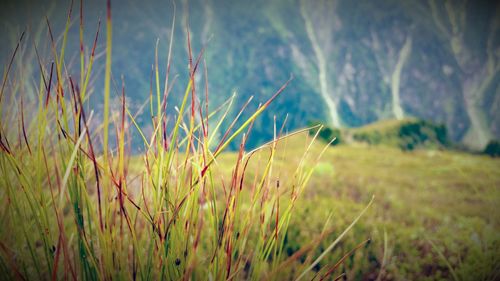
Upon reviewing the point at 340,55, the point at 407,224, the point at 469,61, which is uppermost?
the point at 340,55

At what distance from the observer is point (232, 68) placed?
13900 cm

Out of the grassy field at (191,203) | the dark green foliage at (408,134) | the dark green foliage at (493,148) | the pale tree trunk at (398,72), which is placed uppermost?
the pale tree trunk at (398,72)

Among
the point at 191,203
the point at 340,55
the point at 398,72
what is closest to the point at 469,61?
the point at 398,72

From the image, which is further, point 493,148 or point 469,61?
point 469,61

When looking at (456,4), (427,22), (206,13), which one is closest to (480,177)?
(206,13)

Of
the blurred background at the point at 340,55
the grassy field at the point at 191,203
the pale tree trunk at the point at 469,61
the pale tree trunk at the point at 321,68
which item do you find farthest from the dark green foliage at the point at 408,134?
the pale tree trunk at the point at 469,61

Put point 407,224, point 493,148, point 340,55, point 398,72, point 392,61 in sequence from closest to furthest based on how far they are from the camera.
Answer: point 407,224
point 493,148
point 398,72
point 392,61
point 340,55

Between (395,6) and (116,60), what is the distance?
12810 cm

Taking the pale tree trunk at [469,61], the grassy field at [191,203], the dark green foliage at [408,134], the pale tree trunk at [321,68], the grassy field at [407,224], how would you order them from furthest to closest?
the pale tree trunk at [321,68], the pale tree trunk at [469,61], the dark green foliage at [408,134], the grassy field at [407,224], the grassy field at [191,203]

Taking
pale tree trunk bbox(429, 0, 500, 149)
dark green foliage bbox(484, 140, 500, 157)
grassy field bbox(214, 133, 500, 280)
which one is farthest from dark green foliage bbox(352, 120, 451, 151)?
pale tree trunk bbox(429, 0, 500, 149)

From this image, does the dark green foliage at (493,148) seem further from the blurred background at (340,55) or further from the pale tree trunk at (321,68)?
the pale tree trunk at (321,68)

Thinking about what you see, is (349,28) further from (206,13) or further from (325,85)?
(206,13)

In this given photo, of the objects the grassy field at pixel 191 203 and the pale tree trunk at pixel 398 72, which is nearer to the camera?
the grassy field at pixel 191 203

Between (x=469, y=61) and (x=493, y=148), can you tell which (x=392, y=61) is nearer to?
(x=469, y=61)
